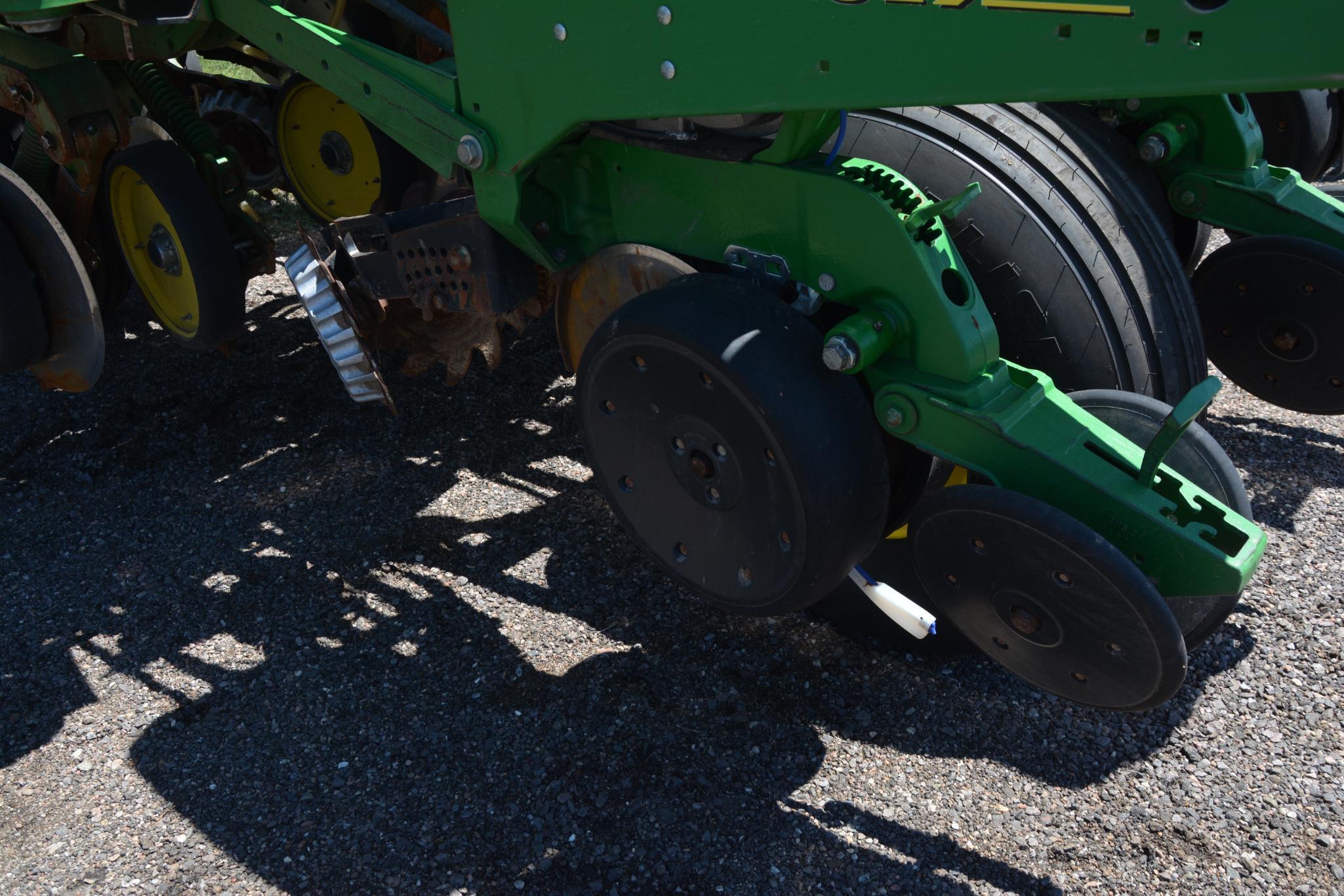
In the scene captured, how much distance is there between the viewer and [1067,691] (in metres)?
1.82

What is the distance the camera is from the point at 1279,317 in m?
2.71

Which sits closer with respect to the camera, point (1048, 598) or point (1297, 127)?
point (1048, 598)

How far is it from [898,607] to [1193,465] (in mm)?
588

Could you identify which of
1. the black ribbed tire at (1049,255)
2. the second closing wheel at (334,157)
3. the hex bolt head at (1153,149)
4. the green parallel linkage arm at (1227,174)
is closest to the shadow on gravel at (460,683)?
the black ribbed tire at (1049,255)

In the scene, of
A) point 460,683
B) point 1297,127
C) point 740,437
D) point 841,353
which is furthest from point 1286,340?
point 460,683

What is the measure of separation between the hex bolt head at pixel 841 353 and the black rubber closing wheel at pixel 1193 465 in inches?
21.8

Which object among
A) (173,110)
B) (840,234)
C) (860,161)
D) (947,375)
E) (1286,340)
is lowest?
(1286,340)

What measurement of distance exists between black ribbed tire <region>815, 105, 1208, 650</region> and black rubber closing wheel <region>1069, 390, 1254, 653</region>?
11.7 inches

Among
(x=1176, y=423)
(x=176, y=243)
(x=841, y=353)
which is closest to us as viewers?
(x=1176, y=423)

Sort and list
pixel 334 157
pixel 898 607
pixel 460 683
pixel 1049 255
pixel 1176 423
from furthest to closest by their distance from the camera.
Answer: pixel 334 157, pixel 460 683, pixel 1049 255, pixel 898 607, pixel 1176 423

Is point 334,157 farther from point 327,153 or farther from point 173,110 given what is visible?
Answer: point 173,110

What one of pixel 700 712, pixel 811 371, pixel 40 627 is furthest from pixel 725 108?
pixel 40 627

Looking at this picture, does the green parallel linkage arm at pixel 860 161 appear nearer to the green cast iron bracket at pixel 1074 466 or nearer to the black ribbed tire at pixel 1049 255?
the green cast iron bracket at pixel 1074 466

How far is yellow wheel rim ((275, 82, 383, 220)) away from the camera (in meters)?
3.42
